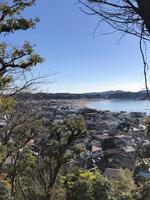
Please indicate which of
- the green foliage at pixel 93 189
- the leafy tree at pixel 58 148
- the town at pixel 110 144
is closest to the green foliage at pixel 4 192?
the leafy tree at pixel 58 148

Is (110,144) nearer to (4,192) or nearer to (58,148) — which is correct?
(58,148)

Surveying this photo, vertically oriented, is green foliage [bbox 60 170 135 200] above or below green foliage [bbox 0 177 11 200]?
below

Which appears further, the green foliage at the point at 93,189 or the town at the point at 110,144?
the town at the point at 110,144

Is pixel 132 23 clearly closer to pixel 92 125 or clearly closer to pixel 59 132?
pixel 59 132

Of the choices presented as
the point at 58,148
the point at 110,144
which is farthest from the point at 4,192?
the point at 110,144

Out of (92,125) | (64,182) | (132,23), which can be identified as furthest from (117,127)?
(132,23)

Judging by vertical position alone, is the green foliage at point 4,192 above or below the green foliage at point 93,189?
above

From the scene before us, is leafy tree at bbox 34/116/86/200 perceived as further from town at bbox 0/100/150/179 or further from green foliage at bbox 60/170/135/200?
town at bbox 0/100/150/179

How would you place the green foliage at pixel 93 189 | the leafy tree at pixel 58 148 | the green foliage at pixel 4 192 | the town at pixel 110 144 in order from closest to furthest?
1. the green foliage at pixel 4 192
2. the green foliage at pixel 93 189
3. the leafy tree at pixel 58 148
4. the town at pixel 110 144

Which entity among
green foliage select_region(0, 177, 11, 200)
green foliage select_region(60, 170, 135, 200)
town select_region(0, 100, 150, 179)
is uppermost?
green foliage select_region(0, 177, 11, 200)

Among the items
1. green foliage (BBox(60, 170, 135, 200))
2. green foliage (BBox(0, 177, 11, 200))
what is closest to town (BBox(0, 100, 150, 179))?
green foliage (BBox(60, 170, 135, 200))

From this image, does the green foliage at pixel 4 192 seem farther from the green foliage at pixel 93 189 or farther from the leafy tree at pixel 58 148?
the green foliage at pixel 93 189
